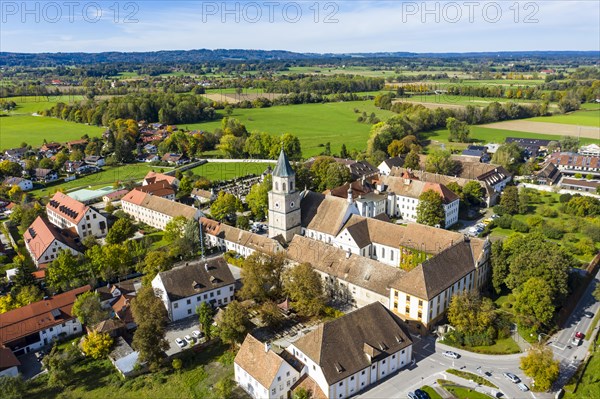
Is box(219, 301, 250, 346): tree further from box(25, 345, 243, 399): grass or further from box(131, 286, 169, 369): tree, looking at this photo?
box(131, 286, 169, 369): tree

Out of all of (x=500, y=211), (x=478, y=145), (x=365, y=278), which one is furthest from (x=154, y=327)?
(x=478, y=145)

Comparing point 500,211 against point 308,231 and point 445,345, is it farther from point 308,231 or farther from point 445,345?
point 445,345

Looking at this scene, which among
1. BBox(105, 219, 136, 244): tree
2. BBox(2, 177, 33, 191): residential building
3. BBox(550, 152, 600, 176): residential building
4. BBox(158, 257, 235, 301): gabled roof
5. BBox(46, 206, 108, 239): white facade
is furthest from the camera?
BBox(550, 152, 600, 176): residential building

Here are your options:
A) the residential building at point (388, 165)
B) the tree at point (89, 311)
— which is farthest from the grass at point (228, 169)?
the tree at point (89, 311)

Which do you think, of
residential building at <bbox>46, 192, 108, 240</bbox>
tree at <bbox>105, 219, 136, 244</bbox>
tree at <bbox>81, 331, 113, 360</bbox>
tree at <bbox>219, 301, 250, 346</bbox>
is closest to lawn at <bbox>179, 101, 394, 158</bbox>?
residential building at <bbox>46, 192, 108, 240</bbox>

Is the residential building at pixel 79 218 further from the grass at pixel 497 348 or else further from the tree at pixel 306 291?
the grass at pixel 497 348

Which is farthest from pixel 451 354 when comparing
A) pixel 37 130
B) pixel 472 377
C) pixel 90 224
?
pixel 37 130
